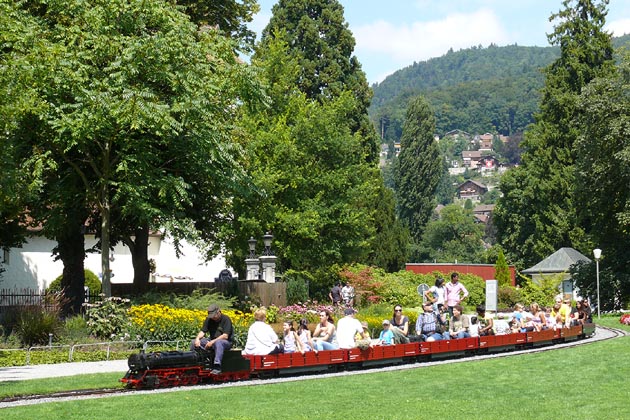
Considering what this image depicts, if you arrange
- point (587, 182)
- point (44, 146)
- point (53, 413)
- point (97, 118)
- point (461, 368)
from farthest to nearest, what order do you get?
point (587, 182)
point (44, 146)
point (97, 118)
point (461, 368)
point (53, 413)

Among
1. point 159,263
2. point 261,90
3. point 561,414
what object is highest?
point 261,90

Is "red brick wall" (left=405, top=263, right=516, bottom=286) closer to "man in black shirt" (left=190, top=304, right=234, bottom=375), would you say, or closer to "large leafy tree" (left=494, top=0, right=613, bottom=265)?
"large leafy tree" (left=494, top=0, right=613, bottom=265)

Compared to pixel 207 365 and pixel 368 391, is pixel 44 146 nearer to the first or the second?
pixel 207 365

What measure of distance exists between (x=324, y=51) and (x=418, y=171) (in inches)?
2143

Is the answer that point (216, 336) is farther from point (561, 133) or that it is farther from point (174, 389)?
point (561, 133)

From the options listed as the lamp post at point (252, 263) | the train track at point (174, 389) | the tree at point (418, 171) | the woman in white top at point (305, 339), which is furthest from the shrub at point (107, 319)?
the tree at point (418, 171)

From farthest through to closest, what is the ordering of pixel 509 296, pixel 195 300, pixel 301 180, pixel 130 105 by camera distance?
pixel 509 296
pixel 301 180
pixel 195 300
pixel 130 105

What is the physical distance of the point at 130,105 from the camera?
2969cm

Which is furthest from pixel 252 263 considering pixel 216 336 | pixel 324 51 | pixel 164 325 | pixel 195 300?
pixel 324 51

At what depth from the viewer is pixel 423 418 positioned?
47.7 ft

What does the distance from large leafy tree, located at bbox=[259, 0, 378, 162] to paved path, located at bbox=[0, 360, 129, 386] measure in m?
43.8

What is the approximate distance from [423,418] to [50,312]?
18.7 metres

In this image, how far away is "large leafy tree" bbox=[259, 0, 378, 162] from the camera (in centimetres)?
6888

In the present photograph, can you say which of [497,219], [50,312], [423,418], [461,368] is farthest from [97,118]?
[497,219]
